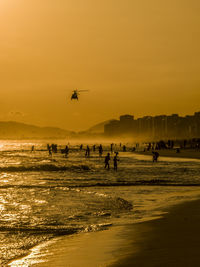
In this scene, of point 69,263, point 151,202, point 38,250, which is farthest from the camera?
point 151,202

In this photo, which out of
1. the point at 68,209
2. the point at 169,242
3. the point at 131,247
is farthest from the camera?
the point at 68,209

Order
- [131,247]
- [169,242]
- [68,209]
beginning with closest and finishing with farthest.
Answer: [131,247]
[169,242]
[68,209]

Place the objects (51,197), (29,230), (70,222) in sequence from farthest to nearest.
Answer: (51,197) < (70,222) < (29,230)

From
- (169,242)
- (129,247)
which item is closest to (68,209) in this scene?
(129,247)

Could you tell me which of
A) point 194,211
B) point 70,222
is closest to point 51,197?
point 70,222

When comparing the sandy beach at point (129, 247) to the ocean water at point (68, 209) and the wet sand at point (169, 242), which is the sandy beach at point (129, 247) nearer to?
the wet sand at point (169, 242)

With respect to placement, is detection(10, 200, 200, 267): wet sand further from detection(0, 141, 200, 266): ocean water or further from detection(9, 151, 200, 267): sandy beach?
detection(0, 141, 200, 266): ocean water

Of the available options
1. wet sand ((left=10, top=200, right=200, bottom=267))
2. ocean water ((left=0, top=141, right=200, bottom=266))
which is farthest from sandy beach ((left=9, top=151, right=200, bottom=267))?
ocean water ((left=0, top=141, right=200, bottom=266))

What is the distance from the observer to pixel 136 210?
14242 millimetres

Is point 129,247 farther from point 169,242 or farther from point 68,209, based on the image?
point 68,209

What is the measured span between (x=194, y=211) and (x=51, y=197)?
7278 millimetres

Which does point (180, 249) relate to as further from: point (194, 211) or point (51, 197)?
point (51, 197)

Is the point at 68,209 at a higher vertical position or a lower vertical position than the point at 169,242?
lower

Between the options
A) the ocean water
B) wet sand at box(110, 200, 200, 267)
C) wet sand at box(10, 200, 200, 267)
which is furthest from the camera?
the ocean water
